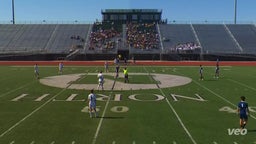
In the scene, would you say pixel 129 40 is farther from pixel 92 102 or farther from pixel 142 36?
pixel 92 102

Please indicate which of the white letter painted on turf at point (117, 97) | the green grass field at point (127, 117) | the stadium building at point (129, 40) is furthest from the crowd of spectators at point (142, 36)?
the white letter painted on turf at point (117, 97)

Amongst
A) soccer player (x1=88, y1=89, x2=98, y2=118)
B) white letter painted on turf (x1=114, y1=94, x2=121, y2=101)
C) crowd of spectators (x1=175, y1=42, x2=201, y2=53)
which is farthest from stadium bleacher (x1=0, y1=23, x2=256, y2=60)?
soccer player (x1=88, y1=89, x2=98, y2=118)

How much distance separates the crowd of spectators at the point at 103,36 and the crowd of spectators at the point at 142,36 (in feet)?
9.67

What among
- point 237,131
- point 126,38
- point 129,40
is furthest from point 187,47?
point 237,131

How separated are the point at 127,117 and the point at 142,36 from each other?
62.4 metres

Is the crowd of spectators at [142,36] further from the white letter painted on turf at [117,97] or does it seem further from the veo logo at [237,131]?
the veo logo at [237,131]

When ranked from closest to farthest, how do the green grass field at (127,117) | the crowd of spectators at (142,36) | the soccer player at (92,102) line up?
the green grass field at (127,117) → the soccer player at (92,102) → the crowd of spectators at (142,36)

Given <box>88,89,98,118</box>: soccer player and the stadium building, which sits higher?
the stadium building

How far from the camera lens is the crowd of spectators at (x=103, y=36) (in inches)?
2936

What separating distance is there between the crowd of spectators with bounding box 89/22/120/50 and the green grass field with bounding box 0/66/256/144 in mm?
46303

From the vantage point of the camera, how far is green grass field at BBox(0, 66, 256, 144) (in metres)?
14.5

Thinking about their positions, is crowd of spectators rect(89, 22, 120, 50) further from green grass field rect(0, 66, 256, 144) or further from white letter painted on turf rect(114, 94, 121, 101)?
white letter painted on turf rect(114, 94, 121, 101)

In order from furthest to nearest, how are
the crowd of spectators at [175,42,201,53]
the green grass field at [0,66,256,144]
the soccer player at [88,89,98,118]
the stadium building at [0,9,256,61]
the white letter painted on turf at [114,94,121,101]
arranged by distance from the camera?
the crowd of spectators at [175,42,201,53] → the stadium building at [0,9,256,61] → the white letter painted on turf at [114,94,121,101] → the soccer player at [88,89,98,118] → the green grass field at [0,66,256,144]

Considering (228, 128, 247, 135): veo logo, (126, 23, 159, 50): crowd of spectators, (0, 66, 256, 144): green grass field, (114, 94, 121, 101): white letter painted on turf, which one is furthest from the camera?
(126, 23, 159, 50): crowd of spectators
